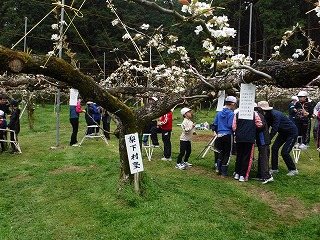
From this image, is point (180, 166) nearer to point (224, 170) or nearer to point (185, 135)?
point (185, 135)

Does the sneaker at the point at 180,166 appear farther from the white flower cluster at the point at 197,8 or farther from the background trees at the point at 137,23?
the background trees at the point at 137,23

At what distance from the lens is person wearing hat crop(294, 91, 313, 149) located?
1113cm

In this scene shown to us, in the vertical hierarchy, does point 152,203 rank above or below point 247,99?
below

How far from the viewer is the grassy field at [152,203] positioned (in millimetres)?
4969

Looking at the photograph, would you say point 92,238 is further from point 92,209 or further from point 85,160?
point 85,160

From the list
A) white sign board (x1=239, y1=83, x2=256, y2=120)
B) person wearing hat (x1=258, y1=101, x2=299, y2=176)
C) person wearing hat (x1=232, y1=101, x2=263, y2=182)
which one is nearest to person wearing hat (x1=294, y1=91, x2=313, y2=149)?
person wearing hat (x1=258, y1=101, x2=299, y2=176)

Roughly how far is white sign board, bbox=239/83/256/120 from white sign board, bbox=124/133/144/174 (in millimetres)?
1857

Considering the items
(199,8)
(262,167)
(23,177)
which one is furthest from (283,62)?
(23,177)

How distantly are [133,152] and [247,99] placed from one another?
208 cm

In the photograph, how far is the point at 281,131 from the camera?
332 inches

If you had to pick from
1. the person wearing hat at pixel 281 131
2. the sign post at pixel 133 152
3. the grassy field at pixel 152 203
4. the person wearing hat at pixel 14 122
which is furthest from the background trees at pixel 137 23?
the sign post at pixel 133 152

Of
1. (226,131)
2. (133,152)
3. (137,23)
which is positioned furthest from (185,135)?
(137,23)

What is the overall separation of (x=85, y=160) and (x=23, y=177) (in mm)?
1802

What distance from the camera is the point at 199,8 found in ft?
10.8
